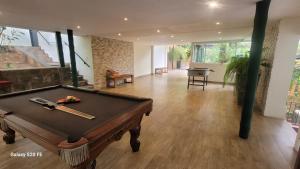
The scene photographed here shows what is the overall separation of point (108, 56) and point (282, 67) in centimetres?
650

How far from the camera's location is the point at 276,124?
3.10 m

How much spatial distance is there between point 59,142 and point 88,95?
143 centimetres

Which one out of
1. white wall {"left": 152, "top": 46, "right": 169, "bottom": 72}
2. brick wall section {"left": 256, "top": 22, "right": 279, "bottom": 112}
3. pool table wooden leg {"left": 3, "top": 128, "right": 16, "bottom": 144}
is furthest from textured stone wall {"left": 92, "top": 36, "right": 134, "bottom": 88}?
brick wall section {"left": 256, "top": 22, "right": 279, "bottom": 112}

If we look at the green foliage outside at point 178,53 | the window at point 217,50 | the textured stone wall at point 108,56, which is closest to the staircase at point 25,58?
the textured stone wall at point 108,56

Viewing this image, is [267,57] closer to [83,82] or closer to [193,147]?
[193,147]

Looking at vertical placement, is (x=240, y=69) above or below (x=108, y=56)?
below

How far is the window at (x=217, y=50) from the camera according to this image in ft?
23.8

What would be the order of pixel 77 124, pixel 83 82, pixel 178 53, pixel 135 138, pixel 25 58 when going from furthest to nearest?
pixel 178 53 < pixel 83 82 < pixel 25 58 < pixel 135 138 < pixel 77 124

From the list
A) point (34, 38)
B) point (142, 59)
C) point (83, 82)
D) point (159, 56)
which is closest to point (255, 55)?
point (83, 82)

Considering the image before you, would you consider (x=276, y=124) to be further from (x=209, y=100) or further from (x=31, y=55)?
(x=31, y=55)

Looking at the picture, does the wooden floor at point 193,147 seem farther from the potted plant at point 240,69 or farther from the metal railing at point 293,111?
the metal railing at point 293,111

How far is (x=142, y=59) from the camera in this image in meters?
10.1

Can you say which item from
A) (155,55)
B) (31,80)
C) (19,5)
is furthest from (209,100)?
(155,55)

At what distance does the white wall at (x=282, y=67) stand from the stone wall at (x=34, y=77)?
6962mm
